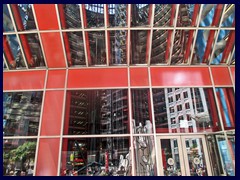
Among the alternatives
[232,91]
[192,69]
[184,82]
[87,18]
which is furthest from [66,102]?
[232,91]

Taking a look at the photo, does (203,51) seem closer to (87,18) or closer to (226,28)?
(226,28)

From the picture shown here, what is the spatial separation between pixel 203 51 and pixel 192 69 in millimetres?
837

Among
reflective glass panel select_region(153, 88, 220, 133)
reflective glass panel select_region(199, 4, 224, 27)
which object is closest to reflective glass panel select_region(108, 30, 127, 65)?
reflective glass panel select_region(153, 88, 220, 133)

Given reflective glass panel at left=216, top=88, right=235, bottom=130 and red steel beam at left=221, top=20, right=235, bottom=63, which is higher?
red steel beam at left=221, top=20, right=235, bottom=63

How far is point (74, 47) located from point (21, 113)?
127 inches

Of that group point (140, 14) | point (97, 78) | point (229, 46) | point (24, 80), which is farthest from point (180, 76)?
point (24, 80)

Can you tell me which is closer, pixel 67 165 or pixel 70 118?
pixel 67 165

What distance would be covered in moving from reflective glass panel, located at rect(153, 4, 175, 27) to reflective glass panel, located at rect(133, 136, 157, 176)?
4.25m

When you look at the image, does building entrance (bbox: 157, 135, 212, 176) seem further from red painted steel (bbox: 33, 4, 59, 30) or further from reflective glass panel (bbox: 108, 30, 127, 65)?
red painted steel (bbox: 33, 4, 59, 30)

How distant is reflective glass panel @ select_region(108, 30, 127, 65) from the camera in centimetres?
830

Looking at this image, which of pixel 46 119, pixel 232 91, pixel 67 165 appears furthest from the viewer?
pixel 232 91

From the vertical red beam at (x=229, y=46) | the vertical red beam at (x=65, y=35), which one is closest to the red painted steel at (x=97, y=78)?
the vertical red beam at (x=65, y=35)

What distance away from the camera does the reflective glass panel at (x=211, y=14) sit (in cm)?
765

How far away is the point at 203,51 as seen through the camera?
8688mm
